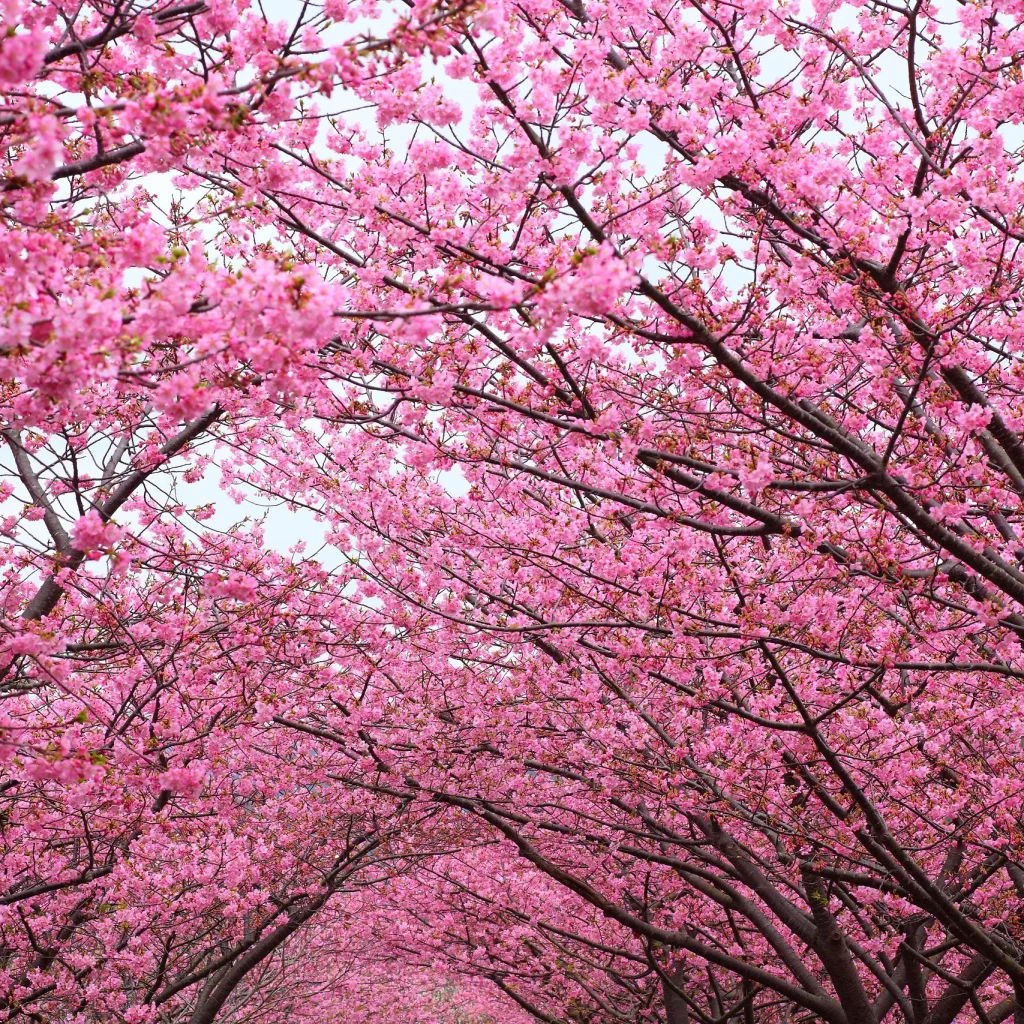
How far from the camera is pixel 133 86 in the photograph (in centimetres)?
324

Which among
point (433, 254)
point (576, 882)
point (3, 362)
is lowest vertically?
point (3, 362)

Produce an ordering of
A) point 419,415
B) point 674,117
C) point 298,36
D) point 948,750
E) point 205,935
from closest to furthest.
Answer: point 298,36 < point 674,117 < point 419,415 < point 948,750 < point 205,935

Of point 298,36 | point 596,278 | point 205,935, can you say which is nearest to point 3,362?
point 596,278

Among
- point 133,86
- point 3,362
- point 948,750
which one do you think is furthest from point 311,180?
point 948,750

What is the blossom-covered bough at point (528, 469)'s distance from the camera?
3.58 m

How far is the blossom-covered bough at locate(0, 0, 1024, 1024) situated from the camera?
358 cm

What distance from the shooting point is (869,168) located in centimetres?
577

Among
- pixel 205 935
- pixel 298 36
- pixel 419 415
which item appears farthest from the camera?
pixel 205 935

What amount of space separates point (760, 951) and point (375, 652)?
627 cm

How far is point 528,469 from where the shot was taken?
17.2ft

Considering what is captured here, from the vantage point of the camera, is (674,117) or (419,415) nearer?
(674,117)

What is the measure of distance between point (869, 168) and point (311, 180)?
3.34m

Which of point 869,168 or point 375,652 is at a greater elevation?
point 869,168

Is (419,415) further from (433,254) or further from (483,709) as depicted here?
(483,709)
